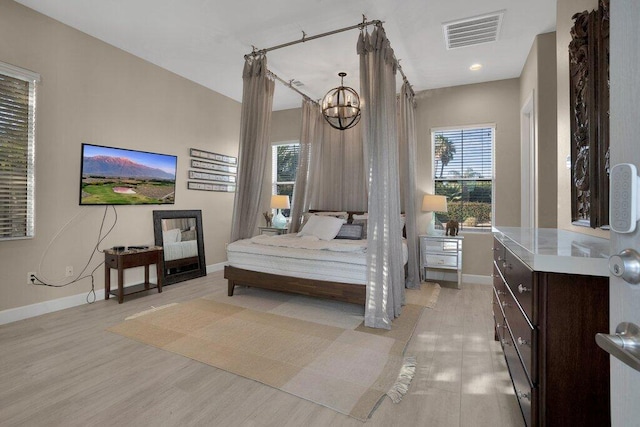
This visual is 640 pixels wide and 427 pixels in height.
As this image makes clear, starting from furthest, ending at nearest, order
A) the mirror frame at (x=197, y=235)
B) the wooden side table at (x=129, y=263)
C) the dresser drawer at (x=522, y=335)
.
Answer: the mirror frame at (x=197, y=235)
the wooden side table at (x=129, y=263)
the dresser drawer at (x=522, y=335)

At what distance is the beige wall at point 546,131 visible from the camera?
3.30 m

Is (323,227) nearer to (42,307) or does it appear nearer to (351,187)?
(351,187)

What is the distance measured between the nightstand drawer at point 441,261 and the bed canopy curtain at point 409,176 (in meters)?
0.30

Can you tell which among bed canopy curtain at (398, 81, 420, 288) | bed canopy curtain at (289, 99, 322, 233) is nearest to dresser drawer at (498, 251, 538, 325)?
bed canopy curtain at (398, 81, 420, 288)

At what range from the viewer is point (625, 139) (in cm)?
53

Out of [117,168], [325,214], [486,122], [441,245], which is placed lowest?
[441,245]

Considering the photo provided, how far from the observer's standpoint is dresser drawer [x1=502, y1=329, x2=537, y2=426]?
1.36 metres

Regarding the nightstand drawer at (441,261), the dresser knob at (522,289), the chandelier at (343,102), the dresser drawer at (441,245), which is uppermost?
the chandelier at (343,102)

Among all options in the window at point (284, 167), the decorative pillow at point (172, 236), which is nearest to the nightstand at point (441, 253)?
the window at point (284, 167)

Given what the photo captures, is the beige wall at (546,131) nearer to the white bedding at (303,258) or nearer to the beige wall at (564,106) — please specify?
the beige wall at (564,106)


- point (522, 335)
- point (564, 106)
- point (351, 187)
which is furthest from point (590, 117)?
point (351, 187)

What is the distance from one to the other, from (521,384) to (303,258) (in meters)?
2.28

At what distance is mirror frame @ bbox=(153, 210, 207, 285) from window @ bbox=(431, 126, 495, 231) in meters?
3.80

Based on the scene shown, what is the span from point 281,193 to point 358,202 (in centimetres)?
193
